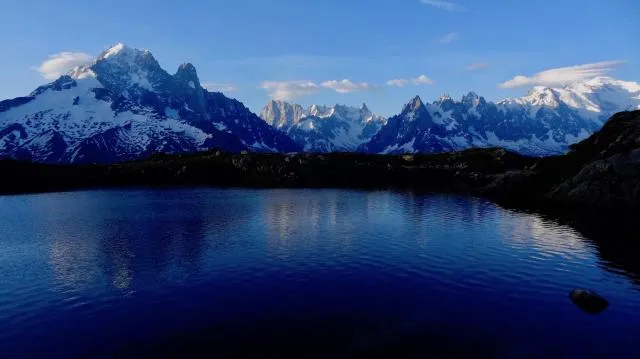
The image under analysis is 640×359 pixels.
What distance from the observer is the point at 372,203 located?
149500mm

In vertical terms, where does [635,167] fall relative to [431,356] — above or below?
above

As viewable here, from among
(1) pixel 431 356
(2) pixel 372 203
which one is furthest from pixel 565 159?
(1) pixel 431 356

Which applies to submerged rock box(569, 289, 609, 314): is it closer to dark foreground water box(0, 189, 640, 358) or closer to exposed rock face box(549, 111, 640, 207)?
dark foreground water box(0, 189, 640, 358)

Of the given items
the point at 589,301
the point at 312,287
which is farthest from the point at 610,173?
the point at 312,287

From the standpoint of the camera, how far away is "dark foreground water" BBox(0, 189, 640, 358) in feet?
141

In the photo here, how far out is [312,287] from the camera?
5997 centimetres

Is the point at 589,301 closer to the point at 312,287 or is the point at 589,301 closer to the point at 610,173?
the point at 312,287

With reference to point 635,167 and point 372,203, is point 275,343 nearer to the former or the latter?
point 372,203

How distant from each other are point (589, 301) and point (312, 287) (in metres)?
33.3

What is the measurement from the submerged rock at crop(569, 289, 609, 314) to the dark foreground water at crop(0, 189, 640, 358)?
1450 millimetres

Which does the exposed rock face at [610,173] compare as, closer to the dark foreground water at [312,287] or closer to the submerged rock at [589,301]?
the dark foreground water at [312,287]

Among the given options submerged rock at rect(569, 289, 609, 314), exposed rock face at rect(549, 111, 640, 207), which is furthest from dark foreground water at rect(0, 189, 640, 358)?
exposed rock face at rect(549, 111, 640, 207)

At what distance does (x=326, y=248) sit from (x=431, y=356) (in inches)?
1693

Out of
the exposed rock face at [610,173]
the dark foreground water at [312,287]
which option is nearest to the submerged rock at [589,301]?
the dark foreground water at [312,287]
